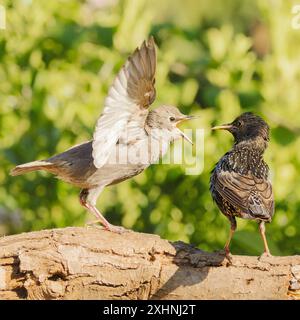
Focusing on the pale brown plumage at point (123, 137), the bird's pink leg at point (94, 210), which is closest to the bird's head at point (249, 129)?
the pale brown plumage at point (123, 137)

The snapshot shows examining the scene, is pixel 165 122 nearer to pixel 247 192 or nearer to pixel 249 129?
pixel 249 129

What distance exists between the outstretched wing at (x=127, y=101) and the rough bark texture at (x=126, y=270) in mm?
620

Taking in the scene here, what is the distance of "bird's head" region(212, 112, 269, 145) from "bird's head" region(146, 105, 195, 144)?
15.6 inches

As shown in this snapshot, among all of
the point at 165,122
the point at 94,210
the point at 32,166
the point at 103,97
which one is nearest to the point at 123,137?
the point at 165,122

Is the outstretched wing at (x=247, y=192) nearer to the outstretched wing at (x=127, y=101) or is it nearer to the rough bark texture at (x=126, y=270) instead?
the rough bark texture at (x=126, y=270)

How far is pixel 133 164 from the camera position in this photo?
6.50m

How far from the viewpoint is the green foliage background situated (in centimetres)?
862

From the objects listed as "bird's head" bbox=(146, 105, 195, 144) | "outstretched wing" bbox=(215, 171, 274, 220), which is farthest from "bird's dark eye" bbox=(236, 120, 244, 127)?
"outstretched wing" bbox=(215, 171, 274, 220)

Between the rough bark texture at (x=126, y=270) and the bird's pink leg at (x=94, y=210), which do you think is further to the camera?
the bird's pink leg at (x=94, y=210)

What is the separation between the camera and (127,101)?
6297 millimetres

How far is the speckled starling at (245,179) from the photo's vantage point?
605 centimetres

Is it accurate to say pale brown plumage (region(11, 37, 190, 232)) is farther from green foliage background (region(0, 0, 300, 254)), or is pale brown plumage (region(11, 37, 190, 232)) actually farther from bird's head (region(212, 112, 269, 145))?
green foliage background (region(0, 0, 300, 254))

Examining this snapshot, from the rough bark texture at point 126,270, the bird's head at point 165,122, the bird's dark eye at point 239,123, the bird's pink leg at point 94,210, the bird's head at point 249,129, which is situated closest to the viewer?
the rough bark texture at point 126,270

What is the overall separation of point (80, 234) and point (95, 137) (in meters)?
0.69
